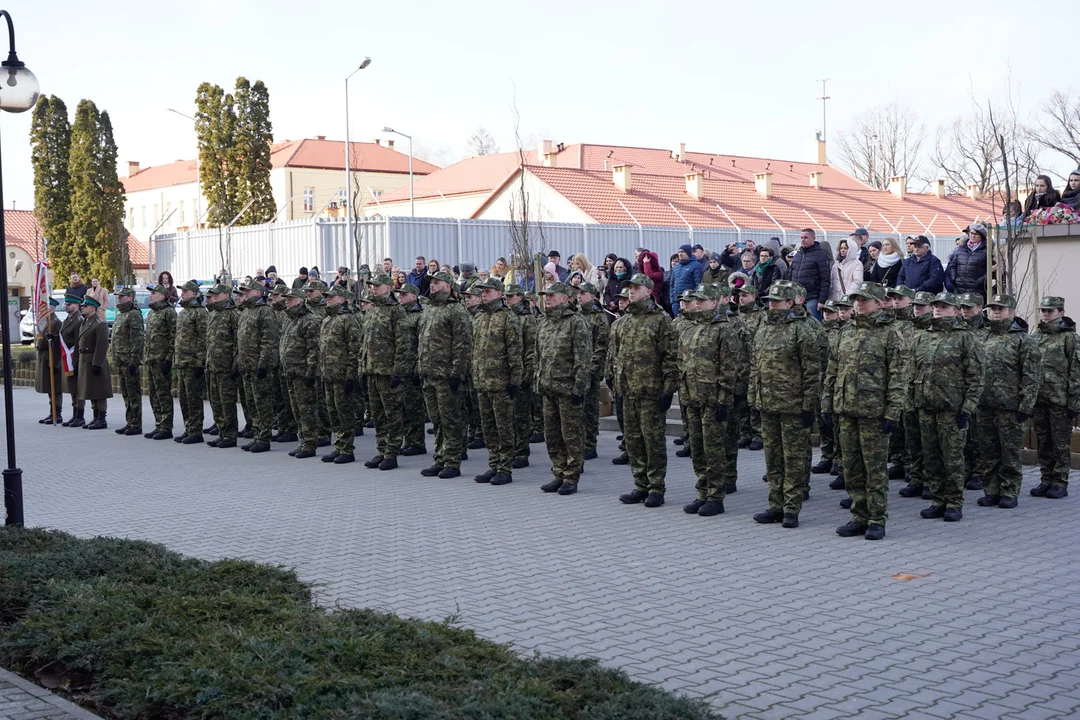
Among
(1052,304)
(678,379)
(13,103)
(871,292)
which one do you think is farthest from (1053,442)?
(13,103)

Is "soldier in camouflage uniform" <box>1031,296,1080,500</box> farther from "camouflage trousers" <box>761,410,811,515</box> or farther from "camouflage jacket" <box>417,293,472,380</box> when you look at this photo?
"camouflage jacket" <box>417,293,472,380</box>

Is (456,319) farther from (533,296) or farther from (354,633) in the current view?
(354,633)

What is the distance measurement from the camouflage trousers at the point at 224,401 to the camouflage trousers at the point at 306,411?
1355 millimetres

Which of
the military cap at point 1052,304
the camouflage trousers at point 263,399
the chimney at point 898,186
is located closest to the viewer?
the military cap at point 1052,304

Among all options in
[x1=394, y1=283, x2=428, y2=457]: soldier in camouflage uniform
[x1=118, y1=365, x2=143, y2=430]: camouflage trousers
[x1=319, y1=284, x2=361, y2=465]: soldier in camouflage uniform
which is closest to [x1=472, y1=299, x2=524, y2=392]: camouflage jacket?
[x1=394, y1=283, x2=428, y2=457]: soldier in camouflage uniform

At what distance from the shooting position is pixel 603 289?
63.1 ft

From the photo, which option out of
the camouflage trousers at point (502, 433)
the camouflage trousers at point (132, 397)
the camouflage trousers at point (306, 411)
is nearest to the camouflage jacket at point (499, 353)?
the camouflage trousers at point (502, 433)

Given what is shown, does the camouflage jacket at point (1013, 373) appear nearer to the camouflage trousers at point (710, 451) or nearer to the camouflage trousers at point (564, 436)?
the camouflage trousers at point (710, 451)

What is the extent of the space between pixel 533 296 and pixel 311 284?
8.96ft

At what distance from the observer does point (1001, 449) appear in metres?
10.3

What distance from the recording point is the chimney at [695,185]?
49.4 meters

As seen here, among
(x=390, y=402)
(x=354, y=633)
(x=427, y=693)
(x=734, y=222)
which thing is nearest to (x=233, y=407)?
(x=390, y=402)

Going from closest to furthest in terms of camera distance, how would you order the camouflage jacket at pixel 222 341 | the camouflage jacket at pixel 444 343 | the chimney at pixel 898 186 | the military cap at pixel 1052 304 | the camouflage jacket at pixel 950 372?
the camouflage jacket at pixel 950 372 < the military cap at pixel 1052 304 < the camouflage jacket at pixel 444 343 < the camouflage jacket at pixel 222 341 < the chimney at pixel 898 186

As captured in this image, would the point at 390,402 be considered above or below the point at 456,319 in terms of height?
below
